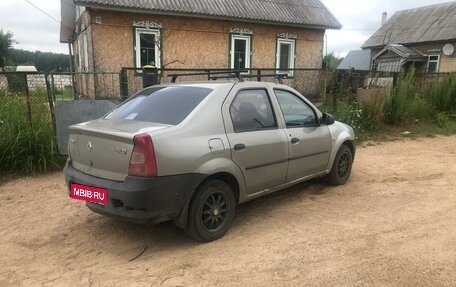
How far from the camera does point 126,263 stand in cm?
343

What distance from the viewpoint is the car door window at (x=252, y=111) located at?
13.4 ft

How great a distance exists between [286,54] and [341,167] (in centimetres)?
1091

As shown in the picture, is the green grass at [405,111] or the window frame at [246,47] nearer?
the green grass at [405,111]

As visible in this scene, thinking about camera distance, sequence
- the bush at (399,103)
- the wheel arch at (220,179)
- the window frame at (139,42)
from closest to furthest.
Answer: the wheel arch at (220,179), the bush at (399,103), the window frame at (139,42)

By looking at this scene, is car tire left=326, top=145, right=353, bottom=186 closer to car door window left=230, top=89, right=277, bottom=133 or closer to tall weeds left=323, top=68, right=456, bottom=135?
car door window left=230, top=89, right=277, bottom=133

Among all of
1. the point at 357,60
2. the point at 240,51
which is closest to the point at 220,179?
the point at 240,51

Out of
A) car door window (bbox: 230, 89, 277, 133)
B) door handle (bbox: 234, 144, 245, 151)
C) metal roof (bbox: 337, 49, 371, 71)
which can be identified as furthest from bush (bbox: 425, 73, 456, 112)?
metal roof (bbox: 337, 49, 371, 71)

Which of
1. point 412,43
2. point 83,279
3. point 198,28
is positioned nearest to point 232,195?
point 83,279

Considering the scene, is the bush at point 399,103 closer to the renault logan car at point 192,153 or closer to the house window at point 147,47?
the renault logan car at point 192,153

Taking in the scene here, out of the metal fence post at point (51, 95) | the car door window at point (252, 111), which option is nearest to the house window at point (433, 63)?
the car door window at point (252, 111)

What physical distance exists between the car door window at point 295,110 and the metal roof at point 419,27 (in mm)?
25488

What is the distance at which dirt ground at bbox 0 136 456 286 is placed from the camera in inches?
125

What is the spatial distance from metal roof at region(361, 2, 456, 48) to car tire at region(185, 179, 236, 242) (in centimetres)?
2722

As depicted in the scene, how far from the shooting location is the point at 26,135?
6.16 metres
